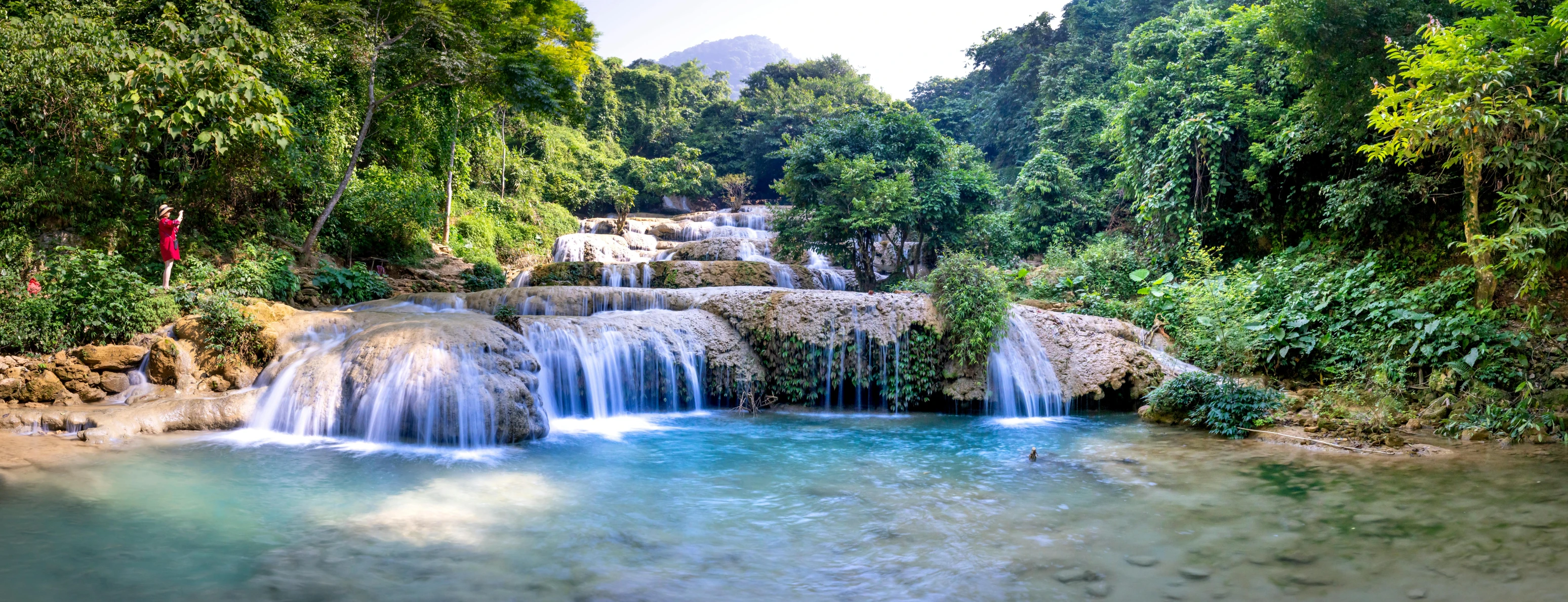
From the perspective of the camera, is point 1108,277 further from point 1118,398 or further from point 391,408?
point 391,408

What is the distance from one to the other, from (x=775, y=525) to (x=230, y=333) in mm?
7073

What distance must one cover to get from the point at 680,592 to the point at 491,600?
3.02ft

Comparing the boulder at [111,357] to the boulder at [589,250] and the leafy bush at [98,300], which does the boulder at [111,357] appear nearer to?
the leafy bush at [98,300]

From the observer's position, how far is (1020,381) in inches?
376

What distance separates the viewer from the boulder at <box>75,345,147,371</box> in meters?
7.63

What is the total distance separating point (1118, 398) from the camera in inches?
379

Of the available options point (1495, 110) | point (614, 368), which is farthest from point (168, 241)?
point (1495, 110)

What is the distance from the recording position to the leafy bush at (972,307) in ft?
31.1

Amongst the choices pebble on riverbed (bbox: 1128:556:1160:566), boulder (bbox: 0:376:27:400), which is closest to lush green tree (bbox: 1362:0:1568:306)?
pebble on riverbed (bbox: 1128:556:1160:566)

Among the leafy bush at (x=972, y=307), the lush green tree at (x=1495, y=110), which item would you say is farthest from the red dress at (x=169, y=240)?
the lush green tree at (x=1495, y=110)

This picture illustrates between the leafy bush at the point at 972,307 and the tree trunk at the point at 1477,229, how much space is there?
15.8 feet

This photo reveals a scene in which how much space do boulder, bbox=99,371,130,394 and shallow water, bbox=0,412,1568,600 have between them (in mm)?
1786

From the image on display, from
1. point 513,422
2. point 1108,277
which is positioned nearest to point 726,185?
point 1108,277

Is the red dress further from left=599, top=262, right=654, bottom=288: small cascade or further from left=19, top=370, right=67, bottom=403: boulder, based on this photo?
left=599, top=262, right=654, bottom=288: small cascade
